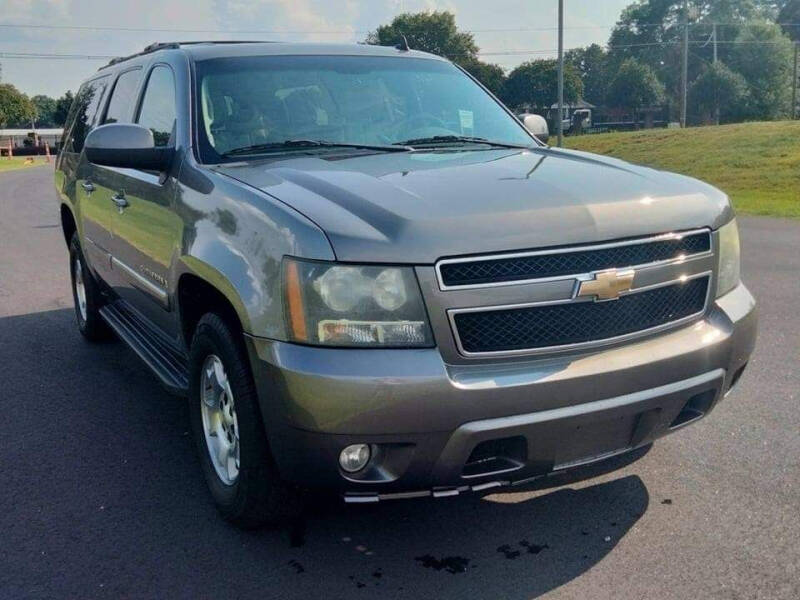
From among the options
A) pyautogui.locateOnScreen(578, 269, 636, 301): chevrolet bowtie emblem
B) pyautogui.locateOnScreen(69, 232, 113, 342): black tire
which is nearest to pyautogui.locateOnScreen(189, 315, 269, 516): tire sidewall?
pyautogui.locateOnScreen(578, 269, 636, 301): chevrolet bowtie emblem

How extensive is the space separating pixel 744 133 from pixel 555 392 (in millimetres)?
36068

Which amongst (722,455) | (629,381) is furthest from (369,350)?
(722,455)

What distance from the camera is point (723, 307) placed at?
3424mm

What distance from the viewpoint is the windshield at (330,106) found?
4.15 m

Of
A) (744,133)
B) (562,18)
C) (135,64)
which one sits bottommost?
(744,133)

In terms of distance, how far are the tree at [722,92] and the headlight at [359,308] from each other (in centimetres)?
8658

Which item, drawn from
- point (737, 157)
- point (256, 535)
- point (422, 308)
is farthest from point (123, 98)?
point (737, 157)

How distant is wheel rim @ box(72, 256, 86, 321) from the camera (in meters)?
6.67

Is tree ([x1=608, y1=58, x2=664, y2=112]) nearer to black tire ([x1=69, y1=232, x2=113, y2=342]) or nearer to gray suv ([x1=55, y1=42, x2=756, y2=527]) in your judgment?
black tire ([x1=69, y1=232, x2=113, y2=342])

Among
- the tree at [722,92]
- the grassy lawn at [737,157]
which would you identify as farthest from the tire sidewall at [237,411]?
the tree at [722,92]

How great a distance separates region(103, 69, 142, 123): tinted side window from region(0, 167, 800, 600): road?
1768mm

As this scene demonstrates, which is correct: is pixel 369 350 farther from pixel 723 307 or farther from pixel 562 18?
pixel 562 18

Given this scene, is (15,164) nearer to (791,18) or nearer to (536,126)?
(536,126)

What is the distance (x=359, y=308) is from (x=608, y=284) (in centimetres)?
86
